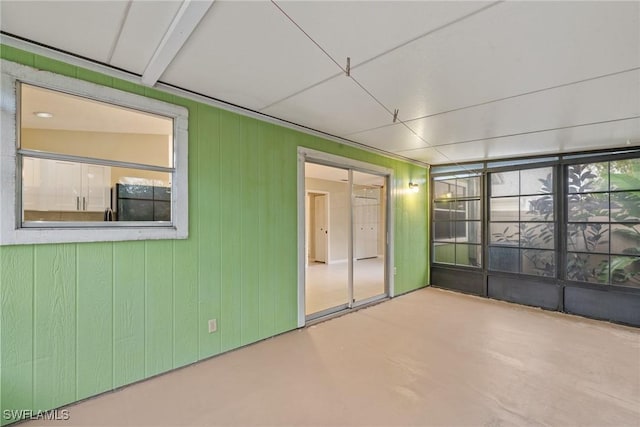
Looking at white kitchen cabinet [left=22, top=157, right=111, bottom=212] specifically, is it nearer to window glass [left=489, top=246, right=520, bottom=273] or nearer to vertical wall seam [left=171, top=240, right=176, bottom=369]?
vertical wall seam [left=171, top=240, right=176, bottom=369]

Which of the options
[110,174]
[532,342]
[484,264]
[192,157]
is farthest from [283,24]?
[484,264]

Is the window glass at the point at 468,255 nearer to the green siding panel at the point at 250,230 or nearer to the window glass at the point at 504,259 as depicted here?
the window glass at the point at 504,259

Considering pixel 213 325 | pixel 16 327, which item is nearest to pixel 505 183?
pixel 213 325

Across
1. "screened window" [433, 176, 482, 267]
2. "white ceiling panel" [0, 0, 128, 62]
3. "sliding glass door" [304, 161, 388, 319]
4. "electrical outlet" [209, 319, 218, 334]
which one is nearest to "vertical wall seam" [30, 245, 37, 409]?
"electrical outlet" [209, 319, 218, 334]

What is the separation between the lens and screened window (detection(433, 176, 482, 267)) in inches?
207

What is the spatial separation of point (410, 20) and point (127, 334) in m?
2.87

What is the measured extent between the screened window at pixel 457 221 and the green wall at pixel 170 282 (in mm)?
2910

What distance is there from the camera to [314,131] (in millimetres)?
3650

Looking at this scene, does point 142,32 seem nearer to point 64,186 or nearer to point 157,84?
point 157,84

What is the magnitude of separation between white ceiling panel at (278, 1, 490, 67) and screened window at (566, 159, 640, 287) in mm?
4127

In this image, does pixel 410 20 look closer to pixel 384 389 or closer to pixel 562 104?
pixel 562 104

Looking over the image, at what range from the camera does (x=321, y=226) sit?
670 cm

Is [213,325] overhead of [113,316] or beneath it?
beneath

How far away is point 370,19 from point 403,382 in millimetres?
2579
